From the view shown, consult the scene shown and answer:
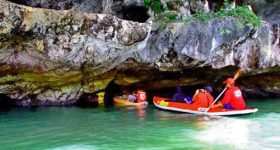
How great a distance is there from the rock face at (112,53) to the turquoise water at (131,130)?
1.14m

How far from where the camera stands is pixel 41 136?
9273 millimetres

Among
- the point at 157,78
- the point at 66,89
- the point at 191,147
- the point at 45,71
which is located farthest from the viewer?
the point at 157,78

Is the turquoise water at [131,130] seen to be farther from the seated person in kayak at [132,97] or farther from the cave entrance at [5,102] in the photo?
the seated person in kayak at [132,97]

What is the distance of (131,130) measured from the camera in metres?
9.92

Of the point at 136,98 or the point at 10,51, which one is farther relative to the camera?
the point at 136,98

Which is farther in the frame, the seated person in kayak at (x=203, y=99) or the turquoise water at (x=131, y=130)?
the seated person in kayak at (x=203, y=99)

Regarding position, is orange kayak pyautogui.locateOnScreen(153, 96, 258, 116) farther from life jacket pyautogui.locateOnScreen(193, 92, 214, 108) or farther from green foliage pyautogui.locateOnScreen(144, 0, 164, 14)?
green foliage pyautogui.locateOnScreen(144, 0, 164, 14)

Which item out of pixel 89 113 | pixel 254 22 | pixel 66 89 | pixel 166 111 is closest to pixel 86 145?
pixel 89 113

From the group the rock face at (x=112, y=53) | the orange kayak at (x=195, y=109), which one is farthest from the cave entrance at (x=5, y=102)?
the orange kayak at (x=195, y=109)

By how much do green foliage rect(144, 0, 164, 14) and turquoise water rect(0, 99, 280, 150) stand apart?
3.31 m

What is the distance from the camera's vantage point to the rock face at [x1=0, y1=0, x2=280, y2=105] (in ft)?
35.6

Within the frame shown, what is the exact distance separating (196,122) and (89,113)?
3.66 m

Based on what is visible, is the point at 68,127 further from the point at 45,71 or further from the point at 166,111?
the point at 166,111

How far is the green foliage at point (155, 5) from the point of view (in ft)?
43.9
